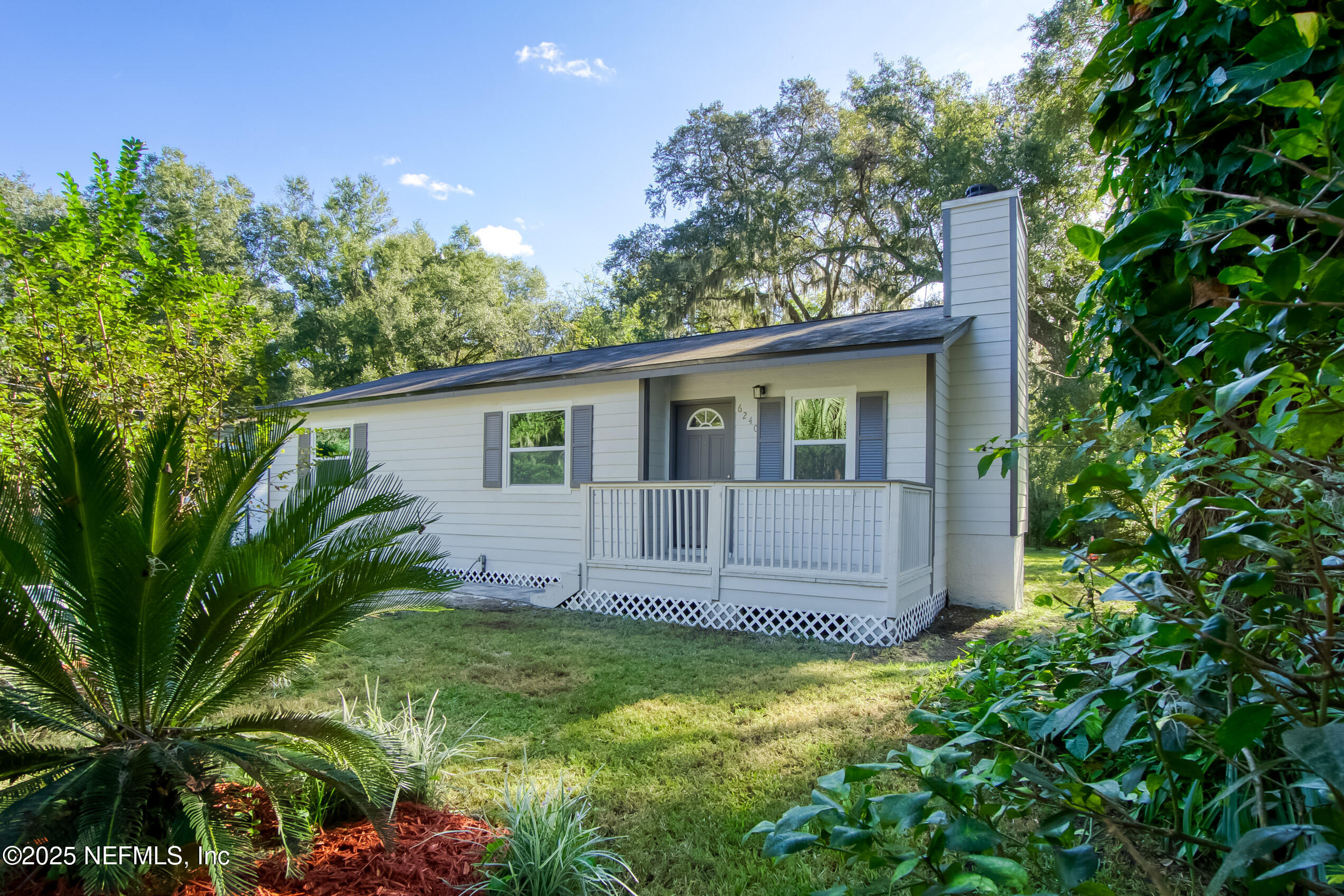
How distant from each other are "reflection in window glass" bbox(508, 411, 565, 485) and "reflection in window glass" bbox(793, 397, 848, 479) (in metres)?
3.70

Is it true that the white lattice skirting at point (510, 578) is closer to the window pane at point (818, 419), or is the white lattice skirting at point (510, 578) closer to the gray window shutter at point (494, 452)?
the gray window shutter at point (494, 452)

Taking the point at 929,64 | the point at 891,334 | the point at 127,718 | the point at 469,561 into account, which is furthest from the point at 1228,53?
the point at 929,64

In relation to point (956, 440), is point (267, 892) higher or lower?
lower

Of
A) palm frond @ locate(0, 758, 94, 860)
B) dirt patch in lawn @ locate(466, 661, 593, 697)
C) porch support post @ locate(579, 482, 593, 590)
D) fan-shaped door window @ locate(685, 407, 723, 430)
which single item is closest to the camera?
palm frond @ locate(0, 758, 94, 860)

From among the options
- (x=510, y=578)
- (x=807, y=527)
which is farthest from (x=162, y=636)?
(x=510, y=578)

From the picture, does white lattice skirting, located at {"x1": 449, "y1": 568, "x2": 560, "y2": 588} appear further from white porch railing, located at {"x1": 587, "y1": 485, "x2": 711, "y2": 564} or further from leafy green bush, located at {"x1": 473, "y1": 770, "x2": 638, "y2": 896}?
leafy green bush, located at {"x1": 473, "y1": 770, "x2": 638, "y2": 896}

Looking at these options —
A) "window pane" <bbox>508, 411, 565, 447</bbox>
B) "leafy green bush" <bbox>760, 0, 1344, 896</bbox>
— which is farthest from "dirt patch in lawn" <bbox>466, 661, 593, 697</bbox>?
"window pane" <bbox>508, 411, 565, 447</bbox>

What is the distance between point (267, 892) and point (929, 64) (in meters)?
24.5

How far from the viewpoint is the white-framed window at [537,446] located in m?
10.5

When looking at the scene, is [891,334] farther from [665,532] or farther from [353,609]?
[353,609]

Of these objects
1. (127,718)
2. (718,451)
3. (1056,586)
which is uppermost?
(718,451)

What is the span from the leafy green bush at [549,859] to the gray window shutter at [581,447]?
7.44 metres

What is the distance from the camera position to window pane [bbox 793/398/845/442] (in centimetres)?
872

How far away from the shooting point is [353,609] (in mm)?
2990
